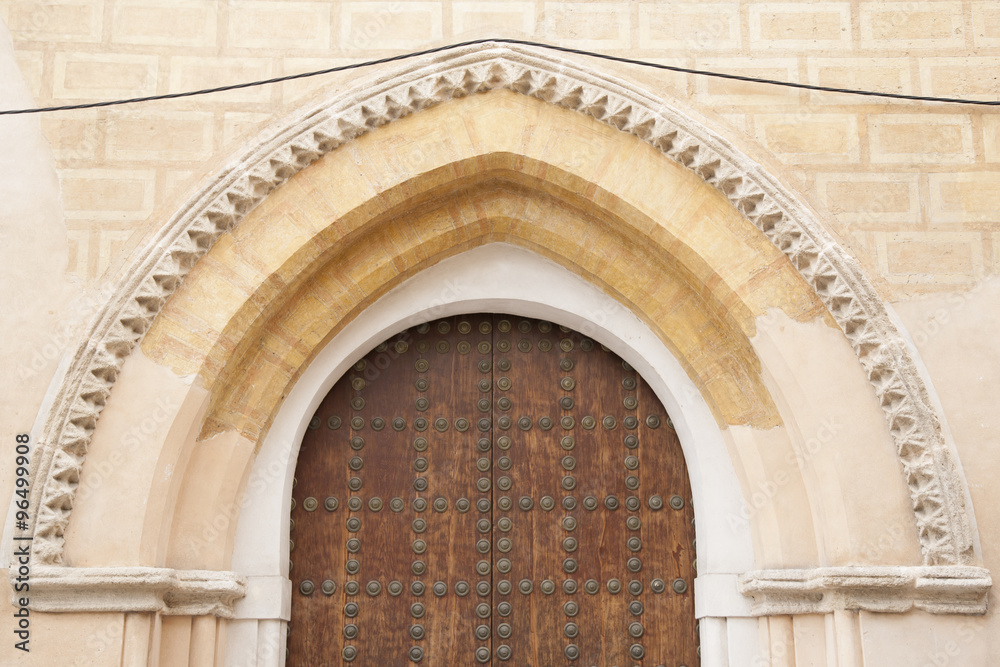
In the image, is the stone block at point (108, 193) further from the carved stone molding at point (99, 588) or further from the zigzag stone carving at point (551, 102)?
the carved stone molding at point (99, 588)

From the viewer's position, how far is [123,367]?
3.97 metres

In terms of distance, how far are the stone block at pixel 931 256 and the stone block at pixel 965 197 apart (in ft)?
0.24

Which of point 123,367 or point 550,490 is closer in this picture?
point 123,367

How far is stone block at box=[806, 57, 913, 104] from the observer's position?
167 inches

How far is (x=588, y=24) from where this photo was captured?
14.1 ft

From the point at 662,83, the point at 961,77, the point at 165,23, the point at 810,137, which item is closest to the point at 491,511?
the point at 662,83

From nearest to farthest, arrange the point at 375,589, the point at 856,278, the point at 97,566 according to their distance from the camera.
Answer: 1. the point at 97,566
2. the point at 856,278
3. the point at 375,589

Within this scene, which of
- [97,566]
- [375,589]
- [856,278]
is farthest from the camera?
[375,589]

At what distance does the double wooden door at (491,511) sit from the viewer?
432 cm

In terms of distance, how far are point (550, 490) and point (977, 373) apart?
1751mm

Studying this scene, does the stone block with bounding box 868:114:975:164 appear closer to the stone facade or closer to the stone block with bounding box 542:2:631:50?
the stone facade

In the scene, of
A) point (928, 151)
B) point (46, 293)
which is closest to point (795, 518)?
point (928, 151)

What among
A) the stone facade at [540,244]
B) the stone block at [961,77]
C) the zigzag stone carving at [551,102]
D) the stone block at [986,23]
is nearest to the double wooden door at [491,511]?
the stone facade at [540,244]

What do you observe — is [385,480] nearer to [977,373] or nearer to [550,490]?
[550,490]
